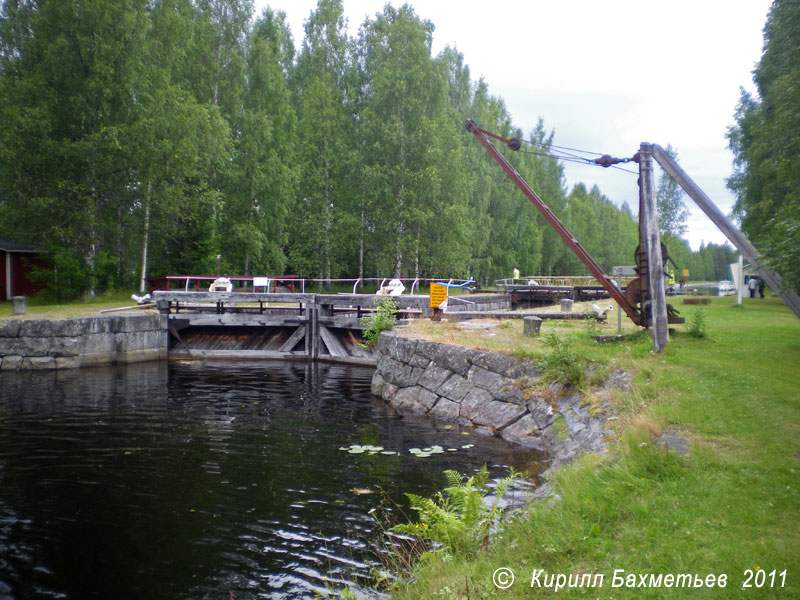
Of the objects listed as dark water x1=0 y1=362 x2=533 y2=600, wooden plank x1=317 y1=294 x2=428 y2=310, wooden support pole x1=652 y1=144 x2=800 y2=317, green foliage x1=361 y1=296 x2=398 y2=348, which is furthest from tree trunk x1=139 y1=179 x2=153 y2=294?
wooden support pole x1=652 y1=144 x2=800 y2=317

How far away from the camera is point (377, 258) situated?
3509 cm

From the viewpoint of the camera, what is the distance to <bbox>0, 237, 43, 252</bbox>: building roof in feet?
88.3

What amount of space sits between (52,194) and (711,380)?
2471 centimetres

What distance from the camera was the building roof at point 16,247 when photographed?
26913 mm

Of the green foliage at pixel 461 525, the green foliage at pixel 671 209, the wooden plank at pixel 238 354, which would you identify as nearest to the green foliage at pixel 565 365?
the green foliage at pixel 461 525

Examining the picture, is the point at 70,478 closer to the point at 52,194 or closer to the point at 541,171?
the point at 52,194

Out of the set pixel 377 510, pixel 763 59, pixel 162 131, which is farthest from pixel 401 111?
pixel 377 510

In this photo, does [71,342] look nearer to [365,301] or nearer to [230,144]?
[365,301]

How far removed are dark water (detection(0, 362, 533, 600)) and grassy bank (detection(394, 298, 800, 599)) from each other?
4.90 ft

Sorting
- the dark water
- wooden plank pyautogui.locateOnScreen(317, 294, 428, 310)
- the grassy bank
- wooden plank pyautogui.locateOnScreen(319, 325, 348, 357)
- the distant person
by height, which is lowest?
the dark water

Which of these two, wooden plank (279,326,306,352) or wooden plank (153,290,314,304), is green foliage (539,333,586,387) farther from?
wooden plank (279,326,306,352)

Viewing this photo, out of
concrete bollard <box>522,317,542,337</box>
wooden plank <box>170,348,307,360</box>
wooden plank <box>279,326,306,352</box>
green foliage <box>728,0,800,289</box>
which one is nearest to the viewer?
concrete bollard <box>522,317,542,337</box>

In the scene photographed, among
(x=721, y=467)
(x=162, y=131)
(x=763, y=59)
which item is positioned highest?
(x=763, y=59)

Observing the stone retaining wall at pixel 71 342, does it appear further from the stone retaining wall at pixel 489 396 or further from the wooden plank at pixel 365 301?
the stone retaining wall at pixel 489 396
